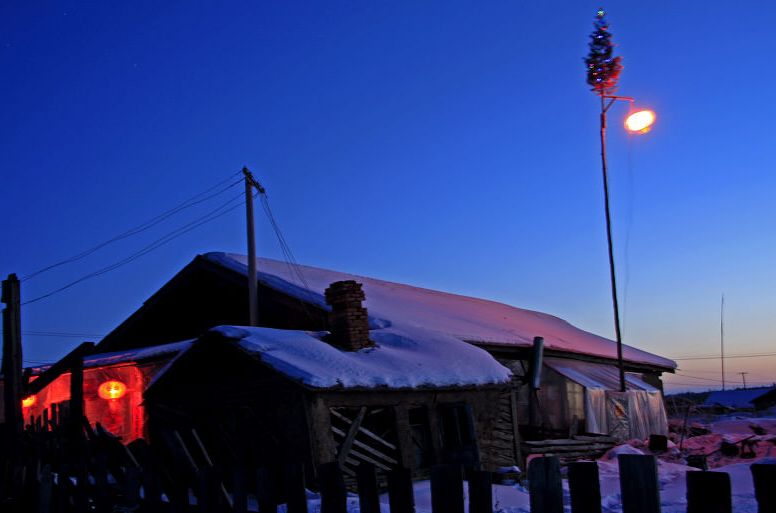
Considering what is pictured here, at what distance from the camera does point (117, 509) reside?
580 cm

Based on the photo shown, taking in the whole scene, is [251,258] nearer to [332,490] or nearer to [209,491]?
[209,491]

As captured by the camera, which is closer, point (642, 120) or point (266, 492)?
point (266, 492)

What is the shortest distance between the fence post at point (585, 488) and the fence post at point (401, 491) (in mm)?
872

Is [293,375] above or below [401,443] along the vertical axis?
above

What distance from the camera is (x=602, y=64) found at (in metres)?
24.0

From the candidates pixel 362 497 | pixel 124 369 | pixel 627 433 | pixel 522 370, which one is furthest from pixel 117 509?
pixel 627 433

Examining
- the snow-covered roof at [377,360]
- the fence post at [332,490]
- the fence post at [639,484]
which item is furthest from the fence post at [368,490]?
the snow-covered roof at [377,360]

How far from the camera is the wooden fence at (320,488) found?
2688 millimetres

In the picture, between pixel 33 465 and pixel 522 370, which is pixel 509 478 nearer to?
pixel 522 370

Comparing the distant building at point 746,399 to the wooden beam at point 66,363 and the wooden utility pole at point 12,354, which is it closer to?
the wooden beam at point 66,363

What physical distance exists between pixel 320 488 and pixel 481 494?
1006 millimetres

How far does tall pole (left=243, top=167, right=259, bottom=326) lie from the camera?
1731cm

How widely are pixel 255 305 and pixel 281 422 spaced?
20.0 feet

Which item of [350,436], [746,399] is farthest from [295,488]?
[746,399]
